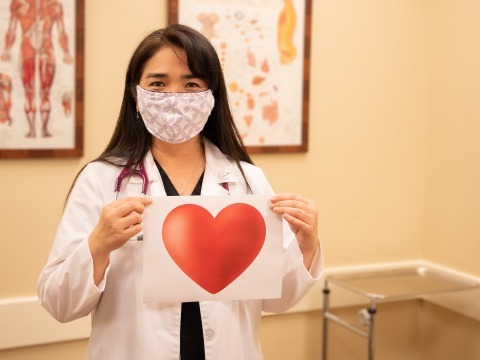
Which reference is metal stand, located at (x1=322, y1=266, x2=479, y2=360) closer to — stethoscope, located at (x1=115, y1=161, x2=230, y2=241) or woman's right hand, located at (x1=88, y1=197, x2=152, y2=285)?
stethoscope, located at (x1=115, y1=161, x2=230, y2=241)

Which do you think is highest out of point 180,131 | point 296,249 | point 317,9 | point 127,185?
point 317,9

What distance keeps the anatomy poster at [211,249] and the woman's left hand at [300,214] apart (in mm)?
32

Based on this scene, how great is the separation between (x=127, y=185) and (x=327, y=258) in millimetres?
1612

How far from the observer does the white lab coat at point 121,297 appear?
136 cm

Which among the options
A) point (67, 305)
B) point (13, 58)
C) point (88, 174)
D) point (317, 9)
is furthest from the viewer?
point (317, 9)

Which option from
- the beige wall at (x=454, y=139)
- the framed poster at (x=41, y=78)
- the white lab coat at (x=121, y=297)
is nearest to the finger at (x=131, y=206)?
the white lab coat at (x=121, y=297)

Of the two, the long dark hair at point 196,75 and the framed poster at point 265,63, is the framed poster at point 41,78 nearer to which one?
the framed poster at point 265,63

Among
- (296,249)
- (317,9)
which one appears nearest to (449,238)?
(317,9)

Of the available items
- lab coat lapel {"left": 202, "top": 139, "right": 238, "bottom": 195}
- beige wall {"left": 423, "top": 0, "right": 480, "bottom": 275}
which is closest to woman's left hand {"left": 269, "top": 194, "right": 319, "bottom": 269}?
lab coat lapel {"left": 202, "top": 139, "right": 238, "bottom": 195}

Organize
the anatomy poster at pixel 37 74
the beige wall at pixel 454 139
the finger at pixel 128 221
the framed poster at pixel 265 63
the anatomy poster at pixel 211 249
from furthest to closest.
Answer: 1. the beige wall at pixel 454 139
2. the framed poster at pixel 265 63
3. the anatomy poster at pixel 37 74
4. the anatomy poster at pixel 211 249
5. the finger at pixel 128 221

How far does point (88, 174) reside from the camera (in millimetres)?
1474

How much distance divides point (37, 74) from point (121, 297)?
121cm

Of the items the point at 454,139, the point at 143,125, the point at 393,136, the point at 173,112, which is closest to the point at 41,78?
the point at 143,125

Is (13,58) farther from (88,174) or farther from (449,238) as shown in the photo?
(449,238)
